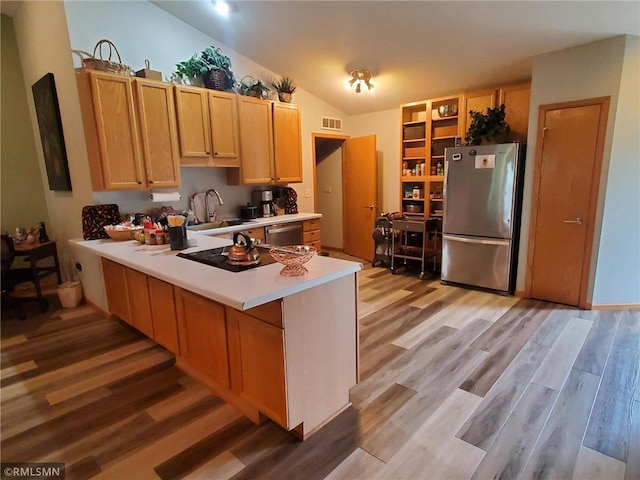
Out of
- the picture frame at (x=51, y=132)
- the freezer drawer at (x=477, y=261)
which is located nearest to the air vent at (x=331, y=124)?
the freezer drawer at (x=477, y=261)

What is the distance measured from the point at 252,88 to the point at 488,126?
2.80 m

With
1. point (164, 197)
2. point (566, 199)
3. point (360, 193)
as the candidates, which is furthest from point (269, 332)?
point (360, 193)

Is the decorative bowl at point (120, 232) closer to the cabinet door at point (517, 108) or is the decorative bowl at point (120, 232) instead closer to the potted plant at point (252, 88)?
the potted plant at point (252, 88)

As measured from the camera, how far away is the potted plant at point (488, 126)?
12.4 feet

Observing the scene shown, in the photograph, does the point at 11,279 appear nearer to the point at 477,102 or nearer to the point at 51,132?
the point at 51,132

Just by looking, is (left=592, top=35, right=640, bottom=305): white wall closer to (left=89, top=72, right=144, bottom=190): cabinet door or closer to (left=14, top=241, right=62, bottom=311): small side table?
(left=89, top=72, right=144, bottom=190): cabinet door

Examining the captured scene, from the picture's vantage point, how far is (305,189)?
17.1ft

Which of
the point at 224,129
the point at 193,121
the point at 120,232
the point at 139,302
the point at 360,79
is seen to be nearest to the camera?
the point at 139,302

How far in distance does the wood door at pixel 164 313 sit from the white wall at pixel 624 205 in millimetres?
3870

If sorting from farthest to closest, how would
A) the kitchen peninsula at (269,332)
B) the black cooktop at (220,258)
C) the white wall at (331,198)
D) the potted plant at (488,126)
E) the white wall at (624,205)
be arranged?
the white wall at (331,198) → the potted plant at (488,126) → the white wall at (624,205) → the black cooktop at (220,258) → the kitchen peninsula at (269,332)

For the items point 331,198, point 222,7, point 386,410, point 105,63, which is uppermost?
point 222,7

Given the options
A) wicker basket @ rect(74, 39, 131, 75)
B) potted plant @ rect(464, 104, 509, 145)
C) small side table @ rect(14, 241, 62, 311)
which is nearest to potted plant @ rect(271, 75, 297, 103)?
wicker basket @ rect(74, 39, 131, 75)

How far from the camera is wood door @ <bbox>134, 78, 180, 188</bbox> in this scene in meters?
3.11

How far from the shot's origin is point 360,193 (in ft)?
18.1
